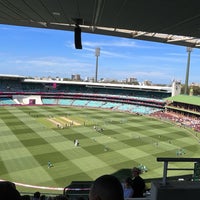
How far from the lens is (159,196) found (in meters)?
3.88

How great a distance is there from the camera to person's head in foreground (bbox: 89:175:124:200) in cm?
202

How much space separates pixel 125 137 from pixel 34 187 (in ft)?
66.6

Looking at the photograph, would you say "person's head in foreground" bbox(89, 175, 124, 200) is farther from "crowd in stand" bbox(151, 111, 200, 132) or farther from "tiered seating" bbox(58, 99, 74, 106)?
"tiered seating" bbox(58, 99, 74, 106)

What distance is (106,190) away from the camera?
2021 millimetres

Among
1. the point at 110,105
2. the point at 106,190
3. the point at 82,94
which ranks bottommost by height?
the point at 110,105

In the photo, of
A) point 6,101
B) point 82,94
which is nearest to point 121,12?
point 6,101

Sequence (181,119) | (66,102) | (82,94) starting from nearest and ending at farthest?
→ (181,119)
(66,102)
(82,94)

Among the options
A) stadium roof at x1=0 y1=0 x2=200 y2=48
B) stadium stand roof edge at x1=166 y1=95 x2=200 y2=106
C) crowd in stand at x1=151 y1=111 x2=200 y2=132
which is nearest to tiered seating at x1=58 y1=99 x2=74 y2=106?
crowd in stand at x1=151 y1=111 x2=200 y2=132

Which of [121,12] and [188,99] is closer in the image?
[121,12]

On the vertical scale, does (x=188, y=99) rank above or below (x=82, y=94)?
above

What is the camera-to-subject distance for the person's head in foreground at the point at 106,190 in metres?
2.02

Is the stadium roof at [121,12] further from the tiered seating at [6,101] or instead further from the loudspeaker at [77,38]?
the tiered seating at [6,101]

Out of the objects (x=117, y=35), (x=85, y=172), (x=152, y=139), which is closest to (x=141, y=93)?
A: (x=152, y=139)

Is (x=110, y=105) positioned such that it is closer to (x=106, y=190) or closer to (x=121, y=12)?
(x=121, y=12)
